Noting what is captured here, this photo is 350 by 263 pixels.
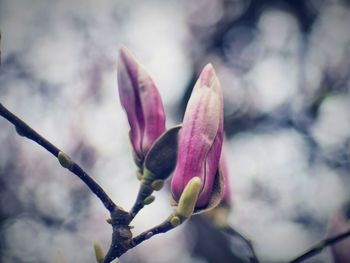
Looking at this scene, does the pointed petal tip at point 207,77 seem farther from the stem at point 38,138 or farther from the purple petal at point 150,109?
the stem at point 38,138

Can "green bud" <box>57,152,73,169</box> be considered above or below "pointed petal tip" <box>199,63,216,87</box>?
below

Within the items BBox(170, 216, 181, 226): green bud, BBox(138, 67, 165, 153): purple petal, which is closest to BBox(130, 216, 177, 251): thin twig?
BBox(170, 216, 181, 226): green bud

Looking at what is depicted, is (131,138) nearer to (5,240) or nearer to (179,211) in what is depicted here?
(179,211)

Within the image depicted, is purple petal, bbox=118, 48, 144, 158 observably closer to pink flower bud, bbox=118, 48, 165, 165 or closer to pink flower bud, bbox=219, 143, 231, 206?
pink flower bud, bbox=118, 48, 165, 165

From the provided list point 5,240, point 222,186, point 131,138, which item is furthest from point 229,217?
point 5,240

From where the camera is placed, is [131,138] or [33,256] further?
[33,256]
